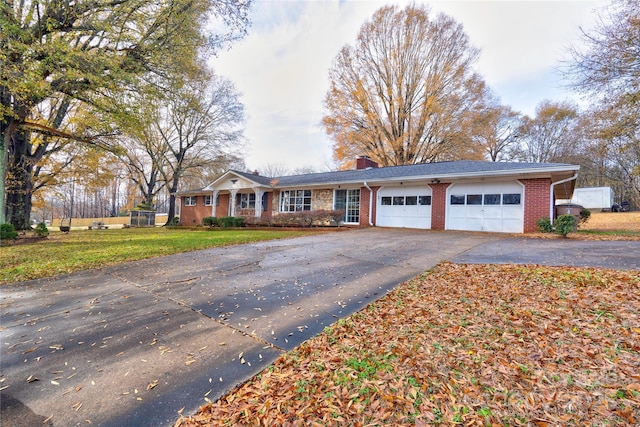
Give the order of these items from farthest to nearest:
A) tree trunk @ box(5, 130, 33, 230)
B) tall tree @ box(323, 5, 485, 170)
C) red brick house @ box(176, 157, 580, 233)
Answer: tall tree @ box(323, 5, 485, 170) < tree trunk @ box(5, 130, 33, 230) < red brick house @ box(176, 157, 580, 233)

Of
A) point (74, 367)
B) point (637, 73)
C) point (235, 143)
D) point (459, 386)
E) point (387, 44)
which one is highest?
point (387, 44)

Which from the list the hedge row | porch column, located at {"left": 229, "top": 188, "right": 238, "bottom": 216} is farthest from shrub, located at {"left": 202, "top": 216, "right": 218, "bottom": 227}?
porch column, located at {"left": 229, "top": 188, "right": 238, "bottom": 216}

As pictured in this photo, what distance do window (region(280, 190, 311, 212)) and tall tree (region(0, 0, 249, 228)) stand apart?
30.3 ft

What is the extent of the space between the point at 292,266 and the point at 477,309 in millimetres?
3803

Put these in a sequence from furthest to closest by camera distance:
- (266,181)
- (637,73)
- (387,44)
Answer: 1. (387,44)
2. (266,181)
3. (637,73)

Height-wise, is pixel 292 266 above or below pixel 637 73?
below

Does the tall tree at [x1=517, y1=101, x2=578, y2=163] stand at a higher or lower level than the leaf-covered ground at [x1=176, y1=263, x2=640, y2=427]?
higher

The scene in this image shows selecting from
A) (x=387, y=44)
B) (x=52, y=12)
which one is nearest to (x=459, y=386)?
(x=52, y=12)

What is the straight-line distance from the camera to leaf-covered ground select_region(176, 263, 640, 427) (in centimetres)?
184

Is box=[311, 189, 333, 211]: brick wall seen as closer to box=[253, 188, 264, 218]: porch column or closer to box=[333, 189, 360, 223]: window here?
box=[333, 189, 360, 223]: window

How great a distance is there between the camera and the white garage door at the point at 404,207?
13664 mm

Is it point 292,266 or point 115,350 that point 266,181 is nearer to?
point 292,266

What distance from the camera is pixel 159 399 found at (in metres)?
2.13

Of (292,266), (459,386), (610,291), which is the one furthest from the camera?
(292,266)
